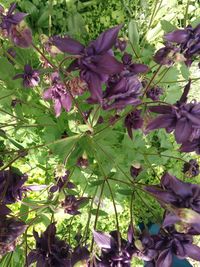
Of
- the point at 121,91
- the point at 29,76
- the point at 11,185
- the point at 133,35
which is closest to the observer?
the point at 121,91

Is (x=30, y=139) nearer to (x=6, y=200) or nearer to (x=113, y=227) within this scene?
(x=6, y=200)

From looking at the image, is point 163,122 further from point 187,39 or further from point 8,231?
point 8,231

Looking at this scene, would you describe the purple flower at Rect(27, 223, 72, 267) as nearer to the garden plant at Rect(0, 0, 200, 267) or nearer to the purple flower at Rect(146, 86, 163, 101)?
the garden plant at Rect(0, 0, 200, 267)

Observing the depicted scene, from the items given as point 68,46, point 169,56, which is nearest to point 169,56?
point 169,56

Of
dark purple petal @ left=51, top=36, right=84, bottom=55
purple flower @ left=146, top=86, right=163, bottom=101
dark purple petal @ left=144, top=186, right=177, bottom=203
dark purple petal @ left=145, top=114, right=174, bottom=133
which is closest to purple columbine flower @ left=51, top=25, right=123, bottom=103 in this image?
dark purple petal @ left=51, top=36, right=84, bottom=55

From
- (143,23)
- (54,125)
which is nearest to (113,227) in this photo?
(54,125)

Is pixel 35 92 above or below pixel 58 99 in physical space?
above
